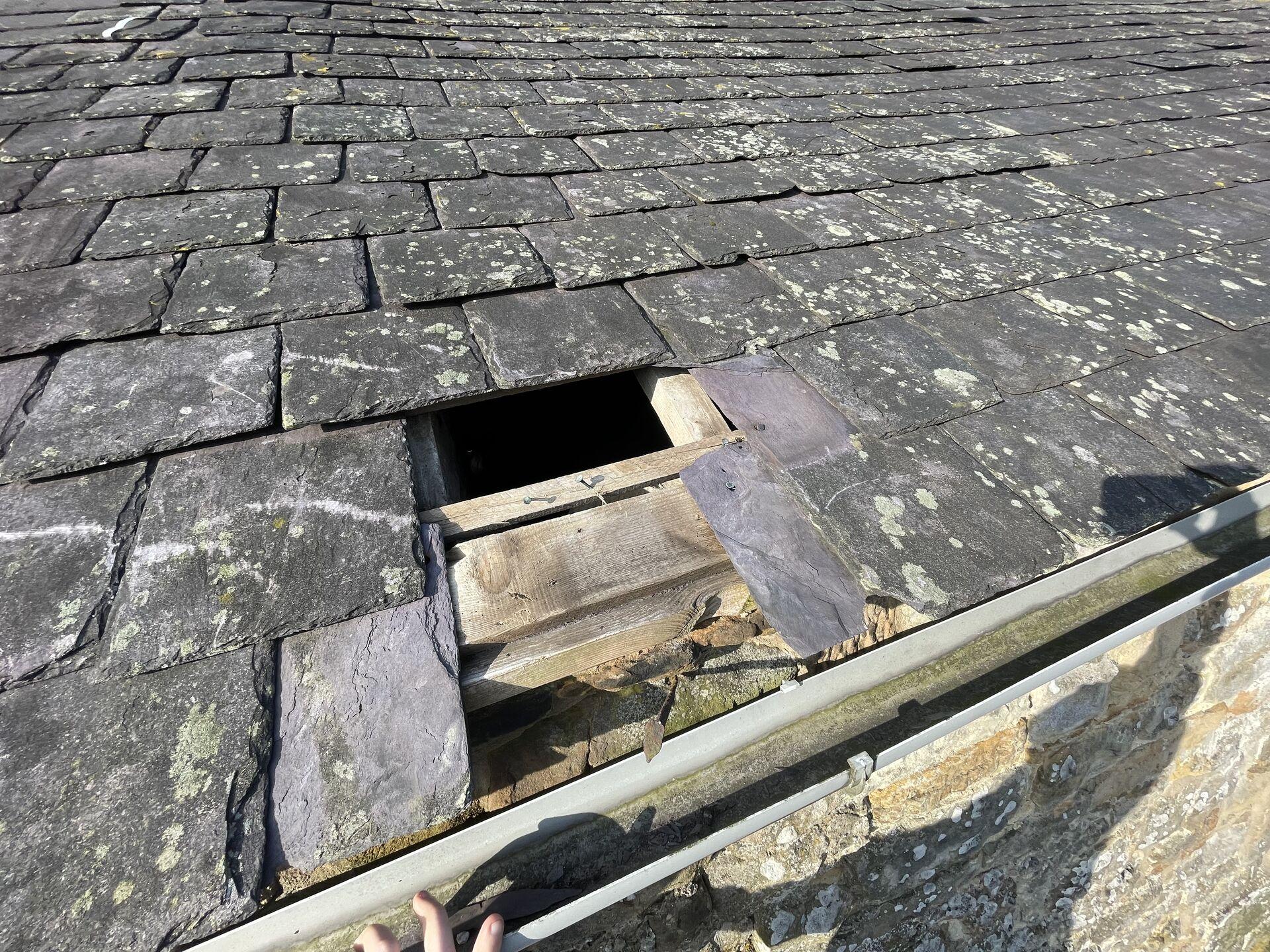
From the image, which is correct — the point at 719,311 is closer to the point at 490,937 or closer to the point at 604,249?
the point at 604,249

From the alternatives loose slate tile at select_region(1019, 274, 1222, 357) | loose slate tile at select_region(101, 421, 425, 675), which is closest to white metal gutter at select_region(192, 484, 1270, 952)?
loose slate tile at select_region(101, 421, 425, 675)

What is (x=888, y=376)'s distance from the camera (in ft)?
5.65

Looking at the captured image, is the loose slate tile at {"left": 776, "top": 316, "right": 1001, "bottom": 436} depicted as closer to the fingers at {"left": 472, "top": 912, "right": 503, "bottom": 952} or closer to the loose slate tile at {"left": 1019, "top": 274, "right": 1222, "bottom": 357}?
the loose slate tile at {"left": 1019, "top": 274, "right": 1222, "bottom": 357}

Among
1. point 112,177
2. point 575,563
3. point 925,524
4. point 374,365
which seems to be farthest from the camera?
point 112,177

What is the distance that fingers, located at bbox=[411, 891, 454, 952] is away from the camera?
99 cm

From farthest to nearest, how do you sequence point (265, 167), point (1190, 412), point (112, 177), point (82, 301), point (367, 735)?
1. point (265, 167)
2. point (112, 177)
3. point (1190, 412)
4. point (82, 301)
5. point (367, 735)

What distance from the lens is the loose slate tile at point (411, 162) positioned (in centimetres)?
230

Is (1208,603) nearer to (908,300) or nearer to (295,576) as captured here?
(908,300)

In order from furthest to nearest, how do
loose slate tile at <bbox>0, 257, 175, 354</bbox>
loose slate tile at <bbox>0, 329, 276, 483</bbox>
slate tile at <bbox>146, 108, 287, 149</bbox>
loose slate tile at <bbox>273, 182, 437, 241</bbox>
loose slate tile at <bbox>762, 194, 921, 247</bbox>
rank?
slate tile at <bbox>146, 108, 287, 149</bbox> → loose slate tile at <bbox>762, 194, 921, 247</bbox> → loose slate tile at <bbox>273, 182, 437, 241</bbox> → loose slate tile at <bbox>0, 257, 175, 354</bbox> → loose slate tile at <bbox>0, 329, 276, 483</bbox>

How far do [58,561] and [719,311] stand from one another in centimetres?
164

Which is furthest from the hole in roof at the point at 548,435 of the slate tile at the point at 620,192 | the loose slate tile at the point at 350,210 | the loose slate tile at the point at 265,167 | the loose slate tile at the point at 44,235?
the loose slate tile at the point at 44,235

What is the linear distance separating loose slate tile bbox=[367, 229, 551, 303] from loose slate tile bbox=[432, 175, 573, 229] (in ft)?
0.30

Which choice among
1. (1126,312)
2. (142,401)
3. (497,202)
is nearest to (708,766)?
(142,401)

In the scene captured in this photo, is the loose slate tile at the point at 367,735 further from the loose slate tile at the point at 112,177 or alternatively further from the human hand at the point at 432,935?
the loose slate tile at the point at 112,177
